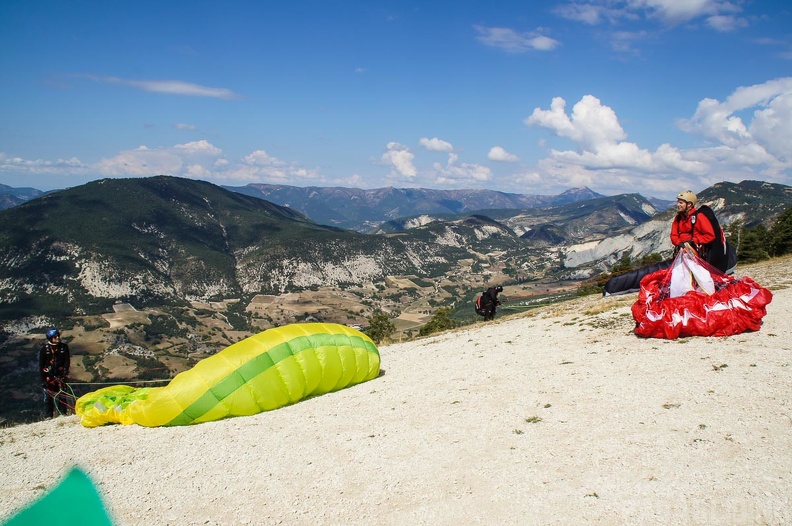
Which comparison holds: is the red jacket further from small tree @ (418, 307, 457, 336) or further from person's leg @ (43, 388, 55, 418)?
small tree @ (418, 307, 457, 336)

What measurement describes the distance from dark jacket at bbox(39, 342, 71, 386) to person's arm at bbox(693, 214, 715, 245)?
21218 mm

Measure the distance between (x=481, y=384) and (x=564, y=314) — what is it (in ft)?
35.6

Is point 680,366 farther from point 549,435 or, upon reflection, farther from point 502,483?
point 502,483

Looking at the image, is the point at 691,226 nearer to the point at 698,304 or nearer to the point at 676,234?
the point at 676,234

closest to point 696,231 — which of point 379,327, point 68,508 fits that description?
point 68,508

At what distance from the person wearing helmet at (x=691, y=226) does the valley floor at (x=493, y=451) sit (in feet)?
10.9

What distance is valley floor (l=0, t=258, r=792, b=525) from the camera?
7227 millimetres

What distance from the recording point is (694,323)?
14.0m

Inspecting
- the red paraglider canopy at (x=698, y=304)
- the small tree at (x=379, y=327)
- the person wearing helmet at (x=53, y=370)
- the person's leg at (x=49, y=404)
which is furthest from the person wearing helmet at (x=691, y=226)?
the small tree at (x=379, y=327)

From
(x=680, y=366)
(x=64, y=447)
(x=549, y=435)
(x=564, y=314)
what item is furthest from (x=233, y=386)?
(x=564, y=314)

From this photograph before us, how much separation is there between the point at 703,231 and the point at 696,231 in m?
0.20

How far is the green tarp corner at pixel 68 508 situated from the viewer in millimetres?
7938

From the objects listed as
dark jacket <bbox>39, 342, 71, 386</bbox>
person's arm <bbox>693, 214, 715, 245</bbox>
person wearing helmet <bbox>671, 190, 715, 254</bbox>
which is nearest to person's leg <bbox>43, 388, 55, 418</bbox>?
dark jacket <bbox>39, 342, 71, 386</bbox>

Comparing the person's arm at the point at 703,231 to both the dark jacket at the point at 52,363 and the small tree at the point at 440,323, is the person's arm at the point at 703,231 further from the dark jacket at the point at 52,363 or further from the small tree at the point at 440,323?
the small tree at the point at 440,323
